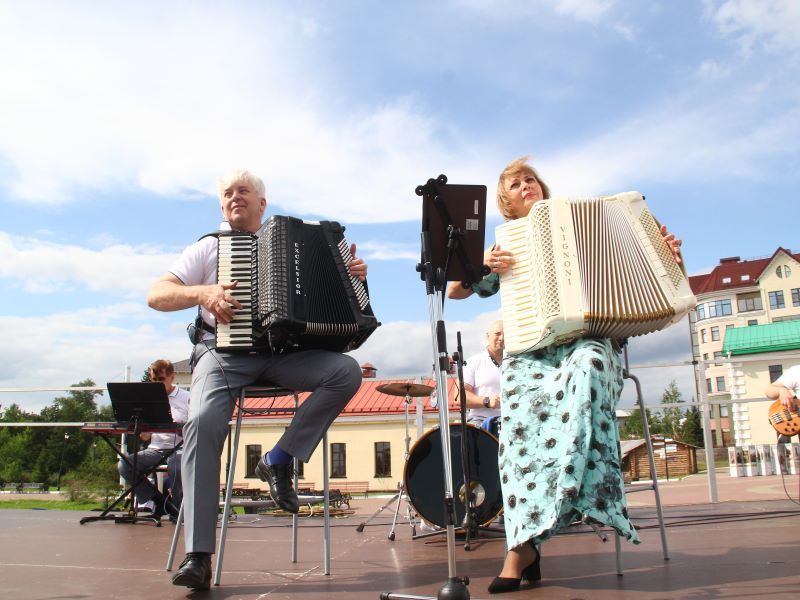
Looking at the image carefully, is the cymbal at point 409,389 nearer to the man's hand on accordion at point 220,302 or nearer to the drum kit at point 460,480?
the drum kit at point 460,480

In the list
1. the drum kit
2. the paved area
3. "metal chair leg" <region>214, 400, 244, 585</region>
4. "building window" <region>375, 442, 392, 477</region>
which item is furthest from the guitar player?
"building window" <region>375, 442, 392, 477</region>

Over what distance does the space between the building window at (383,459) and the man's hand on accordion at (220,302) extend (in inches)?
1072

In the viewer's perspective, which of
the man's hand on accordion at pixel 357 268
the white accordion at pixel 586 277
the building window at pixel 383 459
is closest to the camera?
the white accordion at pixel 586 277

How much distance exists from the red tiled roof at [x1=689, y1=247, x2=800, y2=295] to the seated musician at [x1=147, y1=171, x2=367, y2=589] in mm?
67183

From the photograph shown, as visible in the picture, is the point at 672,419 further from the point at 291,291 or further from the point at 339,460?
the point at 291,291

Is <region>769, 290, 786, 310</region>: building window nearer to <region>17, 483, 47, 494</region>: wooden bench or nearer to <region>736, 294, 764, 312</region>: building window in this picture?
<region>736, 294, 764, 312</region>: building window

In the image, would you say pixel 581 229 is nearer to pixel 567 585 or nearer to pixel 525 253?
pixel 525 253

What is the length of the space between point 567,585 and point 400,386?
2.76 meters

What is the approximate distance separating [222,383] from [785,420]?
3906 millimetres

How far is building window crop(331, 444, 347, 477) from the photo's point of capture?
30.8 metres

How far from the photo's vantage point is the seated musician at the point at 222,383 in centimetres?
285

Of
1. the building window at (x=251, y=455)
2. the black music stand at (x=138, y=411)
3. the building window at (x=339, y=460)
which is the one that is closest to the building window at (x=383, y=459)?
the building window at (x=339, y=460)

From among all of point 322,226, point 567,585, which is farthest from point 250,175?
point 567,585

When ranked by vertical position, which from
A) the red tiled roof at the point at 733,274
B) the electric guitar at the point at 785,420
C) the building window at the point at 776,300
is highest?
the red tiled roof at the point at 733,274
